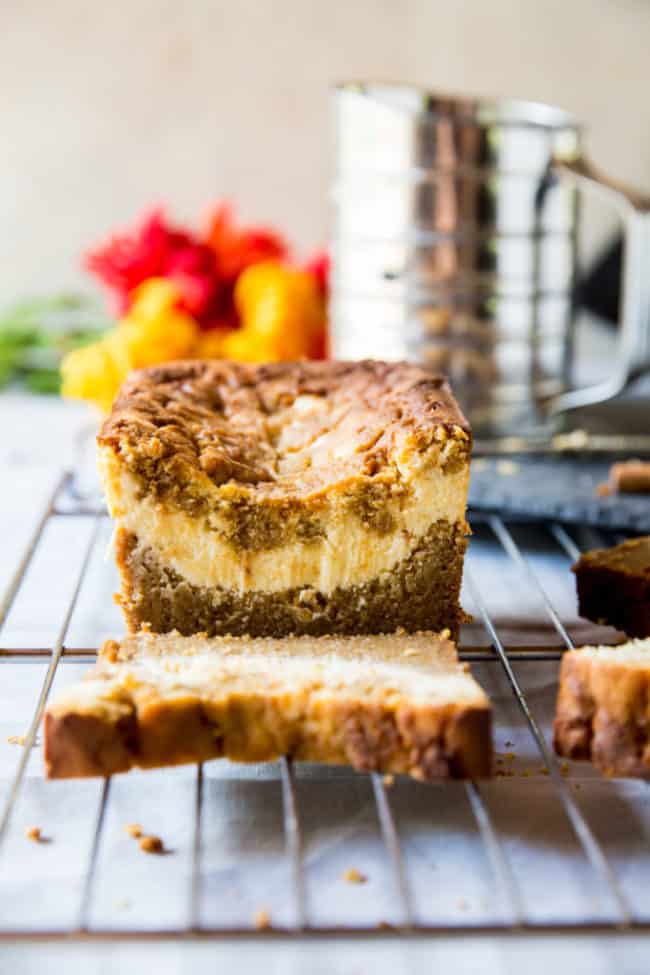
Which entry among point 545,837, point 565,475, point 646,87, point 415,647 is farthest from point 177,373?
Result: point 646,87

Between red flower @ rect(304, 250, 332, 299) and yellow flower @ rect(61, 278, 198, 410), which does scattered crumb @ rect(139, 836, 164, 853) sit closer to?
yellow flower @ rect(61, 278, 198, 410)

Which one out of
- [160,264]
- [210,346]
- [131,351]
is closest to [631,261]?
[210,346]

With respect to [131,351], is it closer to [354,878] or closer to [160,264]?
A: [160,264]

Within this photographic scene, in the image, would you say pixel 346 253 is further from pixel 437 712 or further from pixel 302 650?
pixel 437 712

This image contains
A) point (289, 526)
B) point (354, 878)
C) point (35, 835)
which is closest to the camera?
point (354, 878)

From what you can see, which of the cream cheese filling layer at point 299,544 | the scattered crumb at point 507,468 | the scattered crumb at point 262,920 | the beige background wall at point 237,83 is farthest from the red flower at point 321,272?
the scattered crumb at point 262,920
